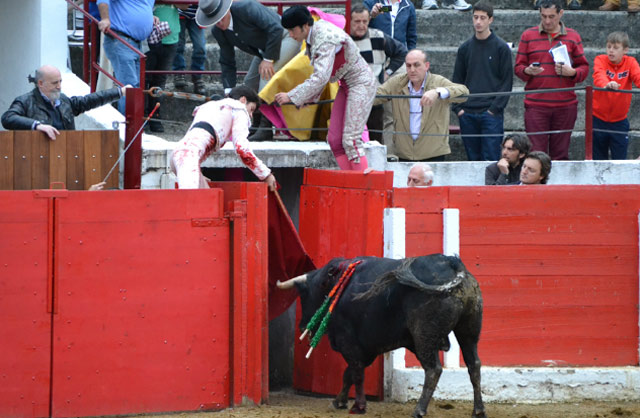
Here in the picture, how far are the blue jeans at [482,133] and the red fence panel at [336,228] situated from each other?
220 centimetres

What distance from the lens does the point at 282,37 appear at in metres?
8.65

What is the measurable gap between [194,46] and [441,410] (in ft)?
17.5

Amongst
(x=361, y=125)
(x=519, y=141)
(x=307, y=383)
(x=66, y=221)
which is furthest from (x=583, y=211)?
(x=66, y=221)

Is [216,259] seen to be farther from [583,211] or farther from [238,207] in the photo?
[583,211]

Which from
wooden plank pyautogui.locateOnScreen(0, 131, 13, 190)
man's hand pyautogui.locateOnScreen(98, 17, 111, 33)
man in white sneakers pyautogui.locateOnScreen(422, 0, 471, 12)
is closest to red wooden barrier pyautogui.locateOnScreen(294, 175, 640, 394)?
wooden plank pyautogui.locateOnScreen(0, 131, 13, 190)

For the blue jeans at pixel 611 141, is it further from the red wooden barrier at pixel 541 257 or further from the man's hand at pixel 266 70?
the man's hand at pixel 266 70

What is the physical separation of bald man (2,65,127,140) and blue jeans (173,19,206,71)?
9.50 feet

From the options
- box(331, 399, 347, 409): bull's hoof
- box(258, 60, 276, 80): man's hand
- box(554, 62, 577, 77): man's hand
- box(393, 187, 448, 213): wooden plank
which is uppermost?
box(554, 62, 577, 77): man's hand

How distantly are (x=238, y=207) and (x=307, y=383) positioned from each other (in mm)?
1628

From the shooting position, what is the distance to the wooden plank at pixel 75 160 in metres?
7.34

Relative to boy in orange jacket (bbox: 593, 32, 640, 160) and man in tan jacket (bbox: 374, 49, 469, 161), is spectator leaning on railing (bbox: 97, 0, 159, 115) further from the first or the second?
boy in orange jacket (bbox: 593, 32, 640, 160)

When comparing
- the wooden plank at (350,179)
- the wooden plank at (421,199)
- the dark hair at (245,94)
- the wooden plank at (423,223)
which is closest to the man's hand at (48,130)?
the dark hair at (245,94)

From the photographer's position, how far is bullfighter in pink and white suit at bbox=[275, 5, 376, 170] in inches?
299

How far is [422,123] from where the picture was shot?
8.80 meters
